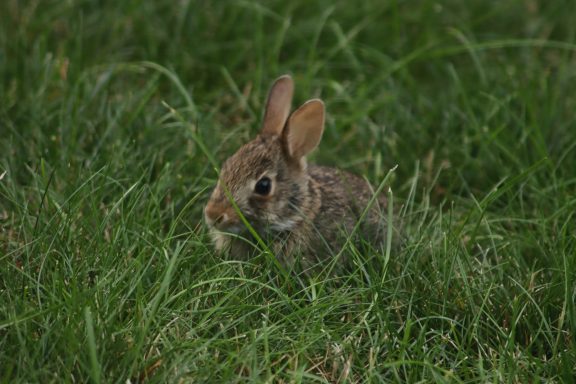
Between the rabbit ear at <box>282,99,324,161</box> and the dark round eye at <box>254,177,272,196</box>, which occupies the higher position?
the rabbit ear at <box>282,99,324,161</box>

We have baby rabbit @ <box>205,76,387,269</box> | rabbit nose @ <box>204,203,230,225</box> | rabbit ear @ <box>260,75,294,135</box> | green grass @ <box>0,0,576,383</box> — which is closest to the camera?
green grass @ <box>0,0,576,383</box>

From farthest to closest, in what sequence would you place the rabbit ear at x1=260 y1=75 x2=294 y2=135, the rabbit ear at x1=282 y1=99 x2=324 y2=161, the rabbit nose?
the rabbit ear at x1=260 y1=75 x2=294 y2=135 < the rabbit ear at x1=282 y1=99 x2=324 y2=161 < the rabbit nose

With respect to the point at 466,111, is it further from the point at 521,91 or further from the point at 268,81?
the point at 268,81

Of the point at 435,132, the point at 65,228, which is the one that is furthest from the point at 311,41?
the point at 65,228

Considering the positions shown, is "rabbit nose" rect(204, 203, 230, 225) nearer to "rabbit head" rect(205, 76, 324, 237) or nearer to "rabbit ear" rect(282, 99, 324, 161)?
"rabbit head" rect(205, 76, 324, 237)

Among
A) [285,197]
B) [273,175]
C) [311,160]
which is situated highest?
[273,175]

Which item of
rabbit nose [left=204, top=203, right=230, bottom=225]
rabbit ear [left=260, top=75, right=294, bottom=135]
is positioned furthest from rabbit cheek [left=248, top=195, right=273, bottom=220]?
rabbit ear [left=260, top=75, right=294, bottom=135]

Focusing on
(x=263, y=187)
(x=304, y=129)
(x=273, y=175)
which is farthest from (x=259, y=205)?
(x=304, y=129)

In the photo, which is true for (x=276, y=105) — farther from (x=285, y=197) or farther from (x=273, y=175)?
(x=285, y=197)
